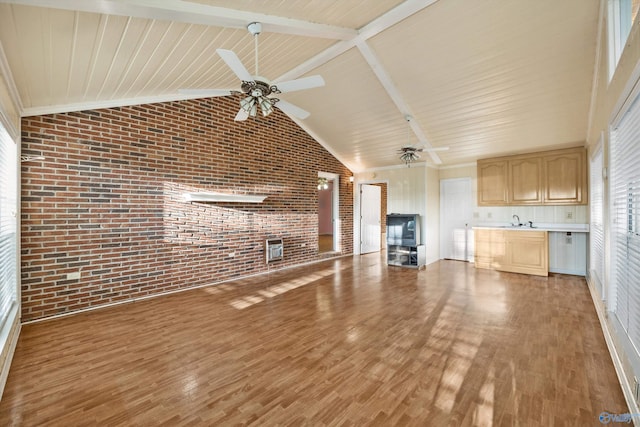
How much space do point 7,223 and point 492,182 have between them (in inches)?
297

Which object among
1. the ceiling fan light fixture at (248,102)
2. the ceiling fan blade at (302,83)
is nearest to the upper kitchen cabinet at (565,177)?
the ceiling fan blade at (302,83)

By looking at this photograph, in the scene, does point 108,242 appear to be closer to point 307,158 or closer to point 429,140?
point 307,158

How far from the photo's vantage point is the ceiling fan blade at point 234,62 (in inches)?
86.4

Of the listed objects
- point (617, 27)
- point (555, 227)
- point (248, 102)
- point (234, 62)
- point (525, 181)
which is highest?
point (617, 27)

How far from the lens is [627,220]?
226 cm

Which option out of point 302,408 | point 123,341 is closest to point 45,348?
point 123,341

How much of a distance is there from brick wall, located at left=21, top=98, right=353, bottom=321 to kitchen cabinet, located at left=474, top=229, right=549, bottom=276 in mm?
3979

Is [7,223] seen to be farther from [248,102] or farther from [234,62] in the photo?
[234,62]

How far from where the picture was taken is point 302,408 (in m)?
1.87

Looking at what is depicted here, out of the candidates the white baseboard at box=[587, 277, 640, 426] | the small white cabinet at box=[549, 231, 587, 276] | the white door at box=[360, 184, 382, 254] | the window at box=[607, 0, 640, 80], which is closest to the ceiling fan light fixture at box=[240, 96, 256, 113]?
the window at box=[607, 0, 640, 80]

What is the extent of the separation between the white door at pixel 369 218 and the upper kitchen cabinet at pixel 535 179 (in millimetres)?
2868

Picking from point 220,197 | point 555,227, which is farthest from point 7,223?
point 555,227

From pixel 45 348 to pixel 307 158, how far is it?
5261 millimetres

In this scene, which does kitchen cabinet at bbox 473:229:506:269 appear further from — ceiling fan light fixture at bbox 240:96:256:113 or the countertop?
ceiling fan light fixture at bbox 240:96:256:113
